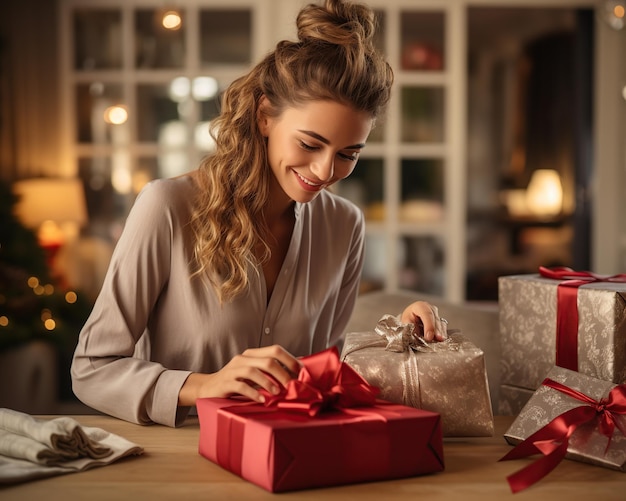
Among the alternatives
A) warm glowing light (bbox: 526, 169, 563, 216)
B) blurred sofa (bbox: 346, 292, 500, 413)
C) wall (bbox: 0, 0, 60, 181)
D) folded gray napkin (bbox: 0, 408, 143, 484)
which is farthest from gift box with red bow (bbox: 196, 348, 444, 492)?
warm glowing light (bbox: 526, 169, 563, 216)

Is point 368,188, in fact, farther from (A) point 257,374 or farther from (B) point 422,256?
(A) point 257,374

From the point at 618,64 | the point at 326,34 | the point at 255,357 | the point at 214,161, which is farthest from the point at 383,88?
the point at 618,64

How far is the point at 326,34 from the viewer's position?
1538mm

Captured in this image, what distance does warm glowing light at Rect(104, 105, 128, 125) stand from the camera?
186 inches

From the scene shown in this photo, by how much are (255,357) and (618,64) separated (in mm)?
4235

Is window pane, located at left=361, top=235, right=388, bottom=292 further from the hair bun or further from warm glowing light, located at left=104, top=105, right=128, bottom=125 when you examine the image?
the hair bun

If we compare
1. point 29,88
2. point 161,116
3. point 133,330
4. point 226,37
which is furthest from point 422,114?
point 133,330

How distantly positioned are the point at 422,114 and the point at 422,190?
44cm

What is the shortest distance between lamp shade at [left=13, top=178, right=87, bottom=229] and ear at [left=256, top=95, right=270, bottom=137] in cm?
319

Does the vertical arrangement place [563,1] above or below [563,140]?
above

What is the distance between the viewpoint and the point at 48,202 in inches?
180

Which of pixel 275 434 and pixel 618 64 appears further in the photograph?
pixel 618 64

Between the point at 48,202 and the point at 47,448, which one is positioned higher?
the point at 48,202

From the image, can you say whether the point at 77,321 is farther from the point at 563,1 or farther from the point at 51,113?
the point at 563,1
